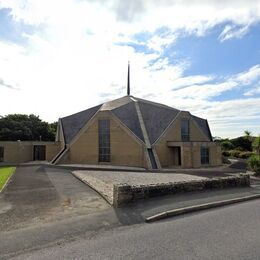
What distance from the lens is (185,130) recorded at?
36.9 meters

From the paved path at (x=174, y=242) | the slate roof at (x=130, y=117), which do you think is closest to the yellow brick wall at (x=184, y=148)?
the slate roof at (x=130, y=117)

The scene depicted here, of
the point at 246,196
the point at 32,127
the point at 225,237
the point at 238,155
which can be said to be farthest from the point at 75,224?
the point at 32,127

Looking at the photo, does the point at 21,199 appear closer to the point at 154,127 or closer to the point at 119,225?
the point at 119,225

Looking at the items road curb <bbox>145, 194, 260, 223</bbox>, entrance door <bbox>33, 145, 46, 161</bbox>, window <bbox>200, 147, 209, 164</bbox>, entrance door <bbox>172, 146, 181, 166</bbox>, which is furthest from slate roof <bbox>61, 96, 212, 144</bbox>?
road curb <bbox>145, 194, 260, 223</bbox>

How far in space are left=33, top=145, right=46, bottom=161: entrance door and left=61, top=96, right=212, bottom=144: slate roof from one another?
5418 mm

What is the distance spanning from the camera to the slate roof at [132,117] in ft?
115

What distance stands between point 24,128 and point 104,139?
86.2ft

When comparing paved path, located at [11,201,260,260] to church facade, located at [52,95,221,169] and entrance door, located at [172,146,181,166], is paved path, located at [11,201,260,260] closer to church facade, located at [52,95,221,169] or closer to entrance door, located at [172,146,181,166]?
church facade, located at [52,95,221,169]

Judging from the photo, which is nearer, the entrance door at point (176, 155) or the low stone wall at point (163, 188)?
the low stone wall at point (163, 188)

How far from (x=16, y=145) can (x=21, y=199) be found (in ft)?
104

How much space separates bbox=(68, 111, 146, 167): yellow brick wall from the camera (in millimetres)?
32906

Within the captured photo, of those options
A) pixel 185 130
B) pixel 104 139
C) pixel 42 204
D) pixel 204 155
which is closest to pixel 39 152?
pixel 104 139

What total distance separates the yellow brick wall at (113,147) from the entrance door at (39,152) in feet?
33.0

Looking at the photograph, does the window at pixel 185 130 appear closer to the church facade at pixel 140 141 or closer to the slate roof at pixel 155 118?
the church facade at pixel 140 141
